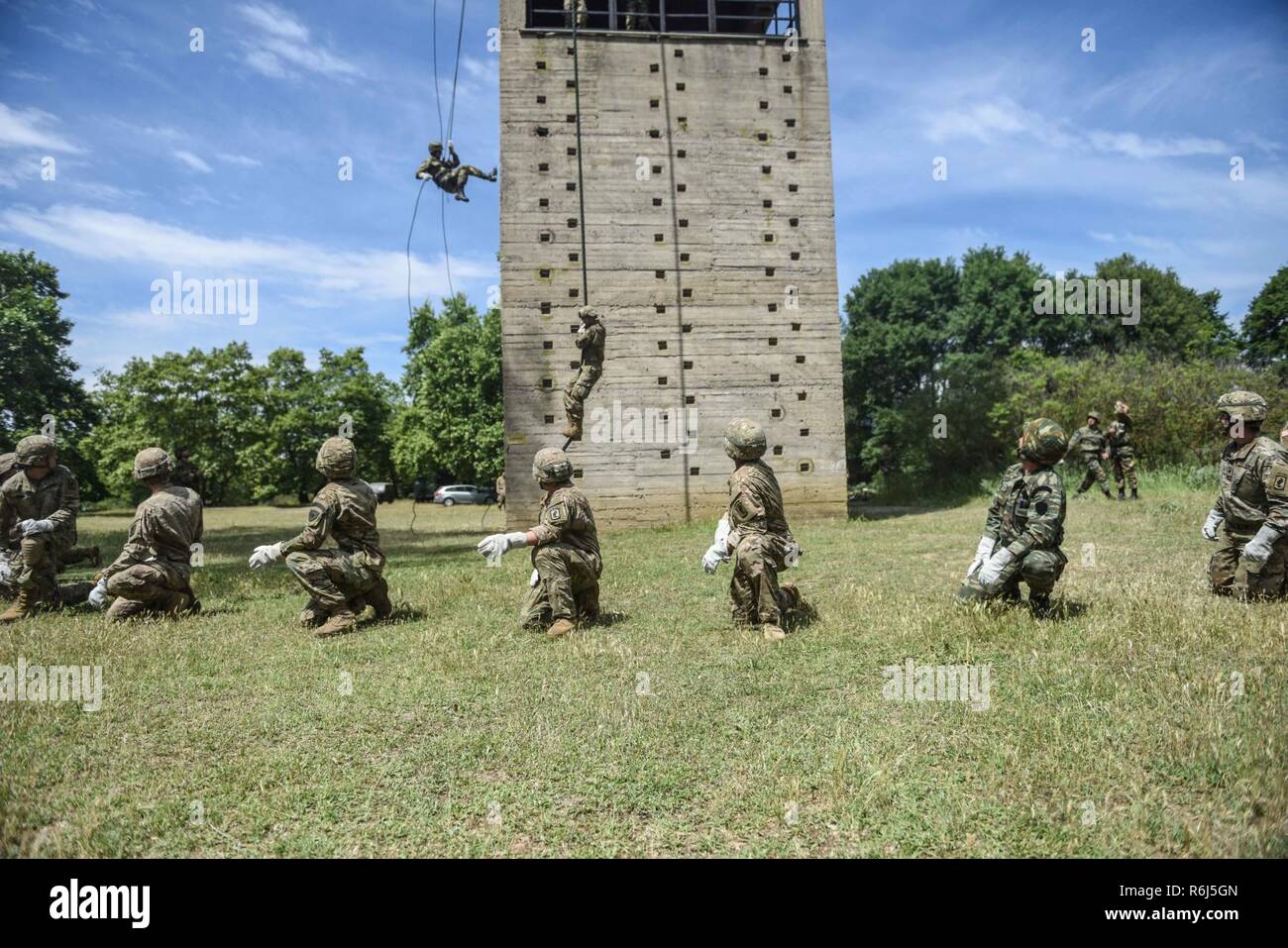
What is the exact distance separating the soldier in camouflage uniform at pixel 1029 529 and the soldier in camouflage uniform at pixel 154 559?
9.27 meters

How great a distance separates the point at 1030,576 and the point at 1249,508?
2.97 meters

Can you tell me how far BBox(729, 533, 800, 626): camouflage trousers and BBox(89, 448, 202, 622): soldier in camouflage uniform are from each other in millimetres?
6850

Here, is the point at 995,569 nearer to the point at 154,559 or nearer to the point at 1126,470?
the point at 154,559

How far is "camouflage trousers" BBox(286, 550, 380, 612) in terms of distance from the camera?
7.92 meters

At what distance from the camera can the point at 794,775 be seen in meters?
4.21

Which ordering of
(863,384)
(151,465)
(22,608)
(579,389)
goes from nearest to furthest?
(151,465)
(22,608)
(579,389)
(863,384)

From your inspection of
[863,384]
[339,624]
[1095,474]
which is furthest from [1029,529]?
[863,384]

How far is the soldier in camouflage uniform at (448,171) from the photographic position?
19766mm

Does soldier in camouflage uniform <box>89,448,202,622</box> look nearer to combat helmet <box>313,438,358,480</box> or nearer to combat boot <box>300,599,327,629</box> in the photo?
combat boot <box>300,599,327,629</box>

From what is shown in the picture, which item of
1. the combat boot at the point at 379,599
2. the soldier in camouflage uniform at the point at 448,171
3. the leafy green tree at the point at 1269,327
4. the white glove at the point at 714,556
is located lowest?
the combat boot at the point at 379,599

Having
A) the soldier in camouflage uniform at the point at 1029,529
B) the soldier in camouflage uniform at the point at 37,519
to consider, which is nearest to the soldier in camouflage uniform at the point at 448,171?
the soldier in camouflage uniform at the point at 37,519

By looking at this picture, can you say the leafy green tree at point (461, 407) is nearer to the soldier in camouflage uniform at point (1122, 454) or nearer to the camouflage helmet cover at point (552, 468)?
the soldier in camouflage uniform at point (1122, 454)

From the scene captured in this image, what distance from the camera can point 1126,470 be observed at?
1970 cm

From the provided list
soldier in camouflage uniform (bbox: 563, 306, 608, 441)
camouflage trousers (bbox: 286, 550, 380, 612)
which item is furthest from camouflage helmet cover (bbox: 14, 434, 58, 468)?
soldier in camouflage uniform (bbox: 563, 306, 608, 441)
